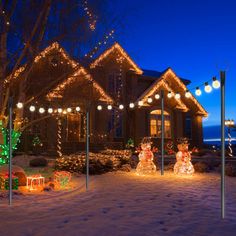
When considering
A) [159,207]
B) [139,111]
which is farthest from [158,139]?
[159,207]

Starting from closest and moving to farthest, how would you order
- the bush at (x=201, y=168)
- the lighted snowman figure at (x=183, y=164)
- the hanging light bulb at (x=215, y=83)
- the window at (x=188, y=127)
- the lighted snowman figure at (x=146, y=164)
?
the hanging light bulb at (x=215, y=83), the lighted snowman figure at (x=183, y=164), the lighted snowman figure at (x=146, y=164), the bush at (x=201, y=168), the window at (x=188, y=127)

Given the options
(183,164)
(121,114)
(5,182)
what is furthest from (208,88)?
(121,114)

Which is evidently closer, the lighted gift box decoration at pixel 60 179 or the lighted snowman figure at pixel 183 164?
the lighted gift box decoration at pixel 60 179

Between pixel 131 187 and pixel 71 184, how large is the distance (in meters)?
1.92

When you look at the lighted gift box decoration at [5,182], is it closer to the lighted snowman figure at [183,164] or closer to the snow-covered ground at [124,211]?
the snow-covered ground at [124,211]

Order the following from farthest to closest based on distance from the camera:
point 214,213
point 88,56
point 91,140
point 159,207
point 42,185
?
point 91,140 < point 88,56 < point 42,185 < point 159,207 < point 214,213

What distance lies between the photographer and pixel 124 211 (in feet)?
23.6

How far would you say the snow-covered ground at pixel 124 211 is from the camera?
5.79m

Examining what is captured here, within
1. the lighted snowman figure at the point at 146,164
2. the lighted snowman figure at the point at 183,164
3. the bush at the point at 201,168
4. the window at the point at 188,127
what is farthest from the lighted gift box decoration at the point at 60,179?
the window at the point at 188,127

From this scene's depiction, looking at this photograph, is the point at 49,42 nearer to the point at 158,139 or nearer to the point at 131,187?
the point at 131,187

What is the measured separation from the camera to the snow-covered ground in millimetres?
5790

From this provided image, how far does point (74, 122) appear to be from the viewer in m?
23.9

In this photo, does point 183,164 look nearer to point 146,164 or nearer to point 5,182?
point 146,164

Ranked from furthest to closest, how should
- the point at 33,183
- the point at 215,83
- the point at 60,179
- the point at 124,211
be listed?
the point at 215,83, the point at 60,179, the point at 33,183, the point at 124,211
